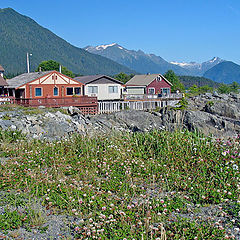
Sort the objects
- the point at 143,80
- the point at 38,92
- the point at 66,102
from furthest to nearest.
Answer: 1. the point at 143,80
2. the point at 38,92
3. the point at 66,102

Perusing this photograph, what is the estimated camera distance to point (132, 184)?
7277mm

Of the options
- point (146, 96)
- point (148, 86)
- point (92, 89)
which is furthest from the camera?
point (148, 86)

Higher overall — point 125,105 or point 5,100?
point 5,100

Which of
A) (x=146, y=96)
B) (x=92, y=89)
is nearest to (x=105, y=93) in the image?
(x=92, y=89)

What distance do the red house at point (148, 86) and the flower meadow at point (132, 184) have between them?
4133cm

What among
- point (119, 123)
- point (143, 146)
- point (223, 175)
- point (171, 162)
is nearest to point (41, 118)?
point (119, 123)

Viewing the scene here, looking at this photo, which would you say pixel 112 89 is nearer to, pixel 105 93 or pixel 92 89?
pixel 105 93

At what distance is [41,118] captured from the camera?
23781 mm

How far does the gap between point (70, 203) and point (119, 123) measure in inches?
948

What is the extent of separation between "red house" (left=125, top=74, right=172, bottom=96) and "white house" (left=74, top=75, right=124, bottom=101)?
25.8 ft

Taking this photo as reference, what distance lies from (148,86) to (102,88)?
11.9m

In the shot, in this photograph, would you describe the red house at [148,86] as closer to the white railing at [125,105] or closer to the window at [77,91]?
the white railing at [125,105]

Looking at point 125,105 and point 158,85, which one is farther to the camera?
point 158,85

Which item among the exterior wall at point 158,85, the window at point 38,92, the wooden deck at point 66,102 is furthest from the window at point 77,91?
the exterior wall at point 158,85
